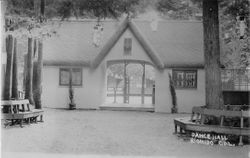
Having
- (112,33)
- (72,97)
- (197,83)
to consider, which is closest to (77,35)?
(112,33)

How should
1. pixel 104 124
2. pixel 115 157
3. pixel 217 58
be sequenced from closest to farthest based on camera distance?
pixel 115 157 < pixel 217 58 < pixel 104 124

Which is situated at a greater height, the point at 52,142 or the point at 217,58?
the point at 217,58

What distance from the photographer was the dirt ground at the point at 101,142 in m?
9.01

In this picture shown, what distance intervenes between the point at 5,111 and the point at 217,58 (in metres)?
6.83

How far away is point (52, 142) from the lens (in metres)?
10.1

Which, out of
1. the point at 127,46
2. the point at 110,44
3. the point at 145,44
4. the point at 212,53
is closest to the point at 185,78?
the point at 145,44

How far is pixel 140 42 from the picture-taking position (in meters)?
20.0

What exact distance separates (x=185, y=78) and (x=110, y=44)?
4228mm

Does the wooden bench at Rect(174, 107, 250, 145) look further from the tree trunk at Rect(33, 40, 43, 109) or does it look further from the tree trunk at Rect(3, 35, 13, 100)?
the tree trunk at Rect(33, 40, 43, 109)

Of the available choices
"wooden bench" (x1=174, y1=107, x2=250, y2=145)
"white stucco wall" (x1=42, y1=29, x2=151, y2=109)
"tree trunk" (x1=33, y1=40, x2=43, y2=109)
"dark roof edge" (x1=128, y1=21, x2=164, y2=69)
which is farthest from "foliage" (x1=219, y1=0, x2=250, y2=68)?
"tree trunk" (x1=33, y1=40, x2=43, y2=109)

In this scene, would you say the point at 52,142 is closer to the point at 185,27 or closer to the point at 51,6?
the point at 51,6

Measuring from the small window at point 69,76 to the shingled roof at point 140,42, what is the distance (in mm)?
495

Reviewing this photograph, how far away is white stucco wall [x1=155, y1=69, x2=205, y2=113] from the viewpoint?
789 inches

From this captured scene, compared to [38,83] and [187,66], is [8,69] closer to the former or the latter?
[38,83]
